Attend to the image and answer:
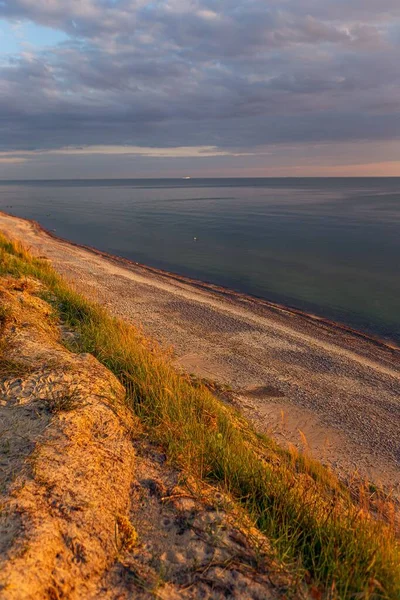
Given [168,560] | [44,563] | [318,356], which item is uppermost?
[44,563]

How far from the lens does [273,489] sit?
4.54 m

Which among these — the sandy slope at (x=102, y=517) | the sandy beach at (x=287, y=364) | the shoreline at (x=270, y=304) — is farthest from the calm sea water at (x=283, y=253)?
the sandy slope at (x=102, y=517)

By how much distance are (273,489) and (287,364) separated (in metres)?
9.89

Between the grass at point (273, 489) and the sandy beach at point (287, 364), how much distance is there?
1064 millimetres

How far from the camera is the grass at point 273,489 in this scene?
351 centimetres

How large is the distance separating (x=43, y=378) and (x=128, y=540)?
2959 millimetres

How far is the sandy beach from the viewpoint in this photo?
998cm

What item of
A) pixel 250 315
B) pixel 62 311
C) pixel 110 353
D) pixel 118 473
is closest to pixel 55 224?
pixel 250 315

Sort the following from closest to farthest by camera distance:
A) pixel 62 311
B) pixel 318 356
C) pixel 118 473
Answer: pixel 118 473, pixel 62 311, pixel 318 356

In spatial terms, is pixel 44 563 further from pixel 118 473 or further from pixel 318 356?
pixel 318 356

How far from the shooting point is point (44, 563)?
3289 millimetres

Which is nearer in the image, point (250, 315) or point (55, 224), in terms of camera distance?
point (250, 315)

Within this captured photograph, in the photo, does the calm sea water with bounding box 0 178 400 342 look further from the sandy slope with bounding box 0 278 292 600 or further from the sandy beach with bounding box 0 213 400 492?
the sandy slope with bounding box 0 278 292 600

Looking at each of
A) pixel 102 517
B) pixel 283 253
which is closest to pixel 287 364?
pixel 102 517
